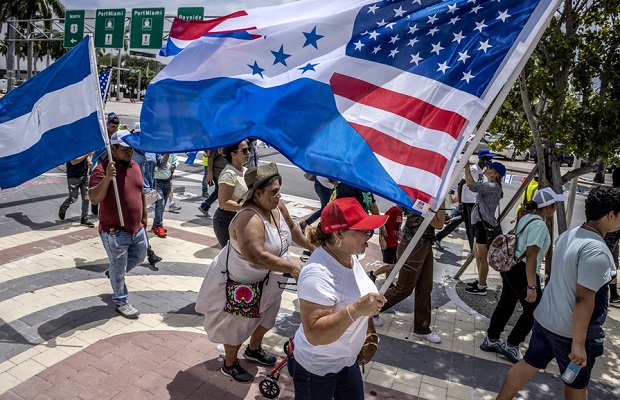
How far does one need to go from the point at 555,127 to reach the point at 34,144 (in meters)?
5.46

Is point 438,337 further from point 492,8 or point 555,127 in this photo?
point 492,8

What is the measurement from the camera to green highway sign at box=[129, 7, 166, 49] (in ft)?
66.9

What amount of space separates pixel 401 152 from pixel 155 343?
313 centimetres

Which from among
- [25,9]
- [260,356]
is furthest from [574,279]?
[25,9]

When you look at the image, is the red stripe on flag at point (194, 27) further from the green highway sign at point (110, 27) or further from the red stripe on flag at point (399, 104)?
the green highway sign at point (110, 27)

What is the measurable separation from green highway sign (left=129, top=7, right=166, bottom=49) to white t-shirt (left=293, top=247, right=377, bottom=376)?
1959cm

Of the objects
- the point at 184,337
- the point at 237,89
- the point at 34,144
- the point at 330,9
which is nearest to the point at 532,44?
the point at 330,9

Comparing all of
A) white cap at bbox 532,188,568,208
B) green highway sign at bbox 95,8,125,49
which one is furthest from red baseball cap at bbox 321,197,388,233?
green highway sign at bbox 95,8,125,49

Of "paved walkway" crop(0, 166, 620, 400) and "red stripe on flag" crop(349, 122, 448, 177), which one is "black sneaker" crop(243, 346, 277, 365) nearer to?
"paved walkway" crop(0, 166, 620, 400)

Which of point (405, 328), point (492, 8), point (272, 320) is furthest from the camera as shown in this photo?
point (405, 328)

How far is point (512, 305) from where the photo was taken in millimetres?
5043

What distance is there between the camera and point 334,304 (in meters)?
2.64

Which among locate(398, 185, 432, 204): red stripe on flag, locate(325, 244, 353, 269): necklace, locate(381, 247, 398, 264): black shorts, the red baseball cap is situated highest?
locate(398, 185, 432, 204): red stripe on flag

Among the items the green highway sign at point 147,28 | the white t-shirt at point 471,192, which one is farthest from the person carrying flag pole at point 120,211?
the green highway sign at point 147,28
